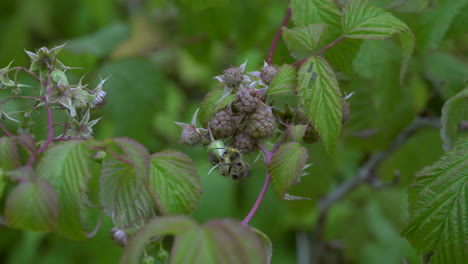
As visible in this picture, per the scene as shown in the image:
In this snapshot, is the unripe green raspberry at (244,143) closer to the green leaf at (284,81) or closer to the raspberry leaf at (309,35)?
the green leaf at (284,81)

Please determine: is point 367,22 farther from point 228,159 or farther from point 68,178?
point 68,178

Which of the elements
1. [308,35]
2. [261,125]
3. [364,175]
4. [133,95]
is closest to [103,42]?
[133,95]

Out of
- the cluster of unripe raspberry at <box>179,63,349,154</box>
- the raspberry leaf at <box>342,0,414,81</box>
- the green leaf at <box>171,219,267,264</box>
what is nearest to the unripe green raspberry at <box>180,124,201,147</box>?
the cluster of unripe raspberry at <box>179,63,349,154</box>

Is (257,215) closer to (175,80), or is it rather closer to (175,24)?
(175,24)

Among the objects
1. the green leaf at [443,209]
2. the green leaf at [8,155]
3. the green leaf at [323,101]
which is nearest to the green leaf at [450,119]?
the green leaf at [443,209]

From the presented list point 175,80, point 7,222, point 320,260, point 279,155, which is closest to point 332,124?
point 279,155
